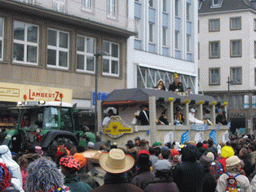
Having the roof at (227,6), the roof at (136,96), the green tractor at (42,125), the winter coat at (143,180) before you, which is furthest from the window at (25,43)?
the roof at (227,6)

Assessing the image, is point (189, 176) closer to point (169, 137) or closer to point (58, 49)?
point (169, 137)

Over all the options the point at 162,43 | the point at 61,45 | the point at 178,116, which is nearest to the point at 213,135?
the point at 178,116

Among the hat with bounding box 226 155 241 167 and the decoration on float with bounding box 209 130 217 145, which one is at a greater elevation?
the hat with bounding box 226 155 241 167

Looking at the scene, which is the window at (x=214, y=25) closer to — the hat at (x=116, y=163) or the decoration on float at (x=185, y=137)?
the decoration on float at (x=185, y=137)

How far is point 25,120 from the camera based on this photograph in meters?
14.4

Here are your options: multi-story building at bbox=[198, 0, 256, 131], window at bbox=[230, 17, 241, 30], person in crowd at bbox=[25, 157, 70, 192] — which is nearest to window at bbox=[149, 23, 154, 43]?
multi-story building at bbox=[198, 0, 256, 131]

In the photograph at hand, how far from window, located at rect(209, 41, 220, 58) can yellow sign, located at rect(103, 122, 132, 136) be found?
4435cm

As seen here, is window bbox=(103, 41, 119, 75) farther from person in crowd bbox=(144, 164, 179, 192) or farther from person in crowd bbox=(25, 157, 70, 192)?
person in crowd bbox=(25, 157, 70, 192)

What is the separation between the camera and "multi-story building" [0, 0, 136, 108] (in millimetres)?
24188

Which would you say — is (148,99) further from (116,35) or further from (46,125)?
(116,35)

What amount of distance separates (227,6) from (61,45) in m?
37.8

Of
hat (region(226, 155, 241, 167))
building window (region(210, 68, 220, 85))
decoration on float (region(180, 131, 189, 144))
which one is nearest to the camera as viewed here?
hat (region(226, 155, 241, 167))

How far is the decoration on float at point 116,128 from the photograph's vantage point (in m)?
17.2

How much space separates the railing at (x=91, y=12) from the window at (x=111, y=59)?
1371 mm
